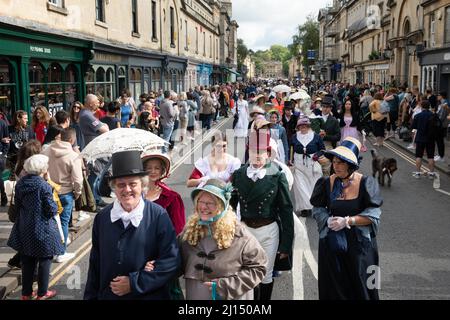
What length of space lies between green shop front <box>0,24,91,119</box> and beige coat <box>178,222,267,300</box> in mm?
10636

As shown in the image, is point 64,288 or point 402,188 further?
point 402,188

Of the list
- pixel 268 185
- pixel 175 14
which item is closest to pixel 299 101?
pixel 268 185

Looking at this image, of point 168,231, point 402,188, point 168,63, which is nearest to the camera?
point 168,231

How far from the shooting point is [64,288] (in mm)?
6035

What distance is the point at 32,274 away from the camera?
5.54 m

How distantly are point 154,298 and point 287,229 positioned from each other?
1735mm

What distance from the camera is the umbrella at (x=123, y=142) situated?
606cm

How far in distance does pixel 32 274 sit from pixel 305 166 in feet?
16.9

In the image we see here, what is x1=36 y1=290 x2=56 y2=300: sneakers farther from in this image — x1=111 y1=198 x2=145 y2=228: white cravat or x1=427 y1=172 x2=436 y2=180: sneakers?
x1=427 y1=172 x2=436 y2=180: sneakers

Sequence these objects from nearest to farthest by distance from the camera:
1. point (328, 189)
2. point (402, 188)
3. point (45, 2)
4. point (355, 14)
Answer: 1. point (328, 189)
2. point (402, 188)
3. point (45, 2)
4. point (355, 14)

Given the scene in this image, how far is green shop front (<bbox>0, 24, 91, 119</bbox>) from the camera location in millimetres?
12758

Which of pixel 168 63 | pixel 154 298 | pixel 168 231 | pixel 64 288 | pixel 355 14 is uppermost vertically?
pixel 355 14

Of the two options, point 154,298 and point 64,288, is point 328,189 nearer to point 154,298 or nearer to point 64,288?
point 154,298

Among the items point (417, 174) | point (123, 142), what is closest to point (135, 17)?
point (417, 174)
